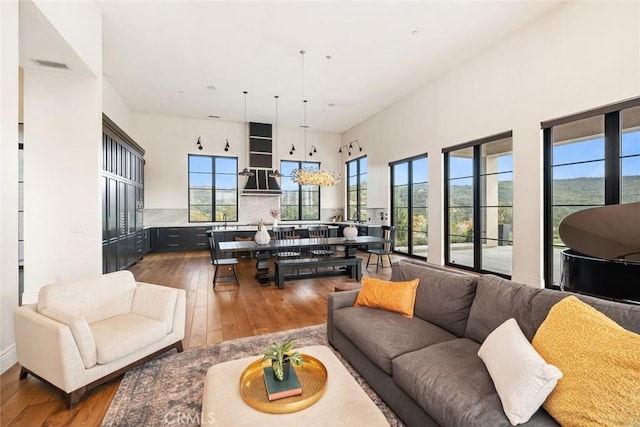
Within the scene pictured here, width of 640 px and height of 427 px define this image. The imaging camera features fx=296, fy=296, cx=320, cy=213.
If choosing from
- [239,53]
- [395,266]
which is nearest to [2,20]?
[239,53]

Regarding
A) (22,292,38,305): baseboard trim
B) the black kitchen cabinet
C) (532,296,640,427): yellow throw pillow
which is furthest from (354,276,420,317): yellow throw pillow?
the black kitchen cabinet

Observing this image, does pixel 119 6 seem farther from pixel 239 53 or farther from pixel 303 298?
pixel 303 298

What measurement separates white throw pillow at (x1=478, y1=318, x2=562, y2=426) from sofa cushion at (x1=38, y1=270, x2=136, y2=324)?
2856 millimetres

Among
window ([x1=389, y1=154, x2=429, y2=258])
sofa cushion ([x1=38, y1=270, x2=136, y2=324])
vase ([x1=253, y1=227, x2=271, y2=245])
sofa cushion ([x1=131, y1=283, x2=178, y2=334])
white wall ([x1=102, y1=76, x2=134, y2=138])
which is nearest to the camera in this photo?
sofa cushion ([x1=38, y1=270, x2=136, y2=324])

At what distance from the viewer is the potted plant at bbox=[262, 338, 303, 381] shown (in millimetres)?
1500

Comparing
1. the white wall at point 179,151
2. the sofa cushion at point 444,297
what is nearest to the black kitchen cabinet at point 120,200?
the white wall at point 179,151

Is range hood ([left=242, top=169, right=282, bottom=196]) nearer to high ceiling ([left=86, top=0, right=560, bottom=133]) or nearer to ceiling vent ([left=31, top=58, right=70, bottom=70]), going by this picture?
high ceiling ([left=86, top=0, right=560, bottom=133])

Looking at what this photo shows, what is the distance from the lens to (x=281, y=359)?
1.52 metres

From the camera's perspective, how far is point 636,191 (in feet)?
11.5

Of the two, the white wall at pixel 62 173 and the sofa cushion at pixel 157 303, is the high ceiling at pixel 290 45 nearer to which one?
the white wall at pixel 62 173

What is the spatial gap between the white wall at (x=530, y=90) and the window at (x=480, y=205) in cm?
20

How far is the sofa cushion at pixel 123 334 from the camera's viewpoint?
2.05m

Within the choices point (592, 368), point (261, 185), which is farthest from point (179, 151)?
point (592, 368)

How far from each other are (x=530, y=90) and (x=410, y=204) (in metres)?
3.64
